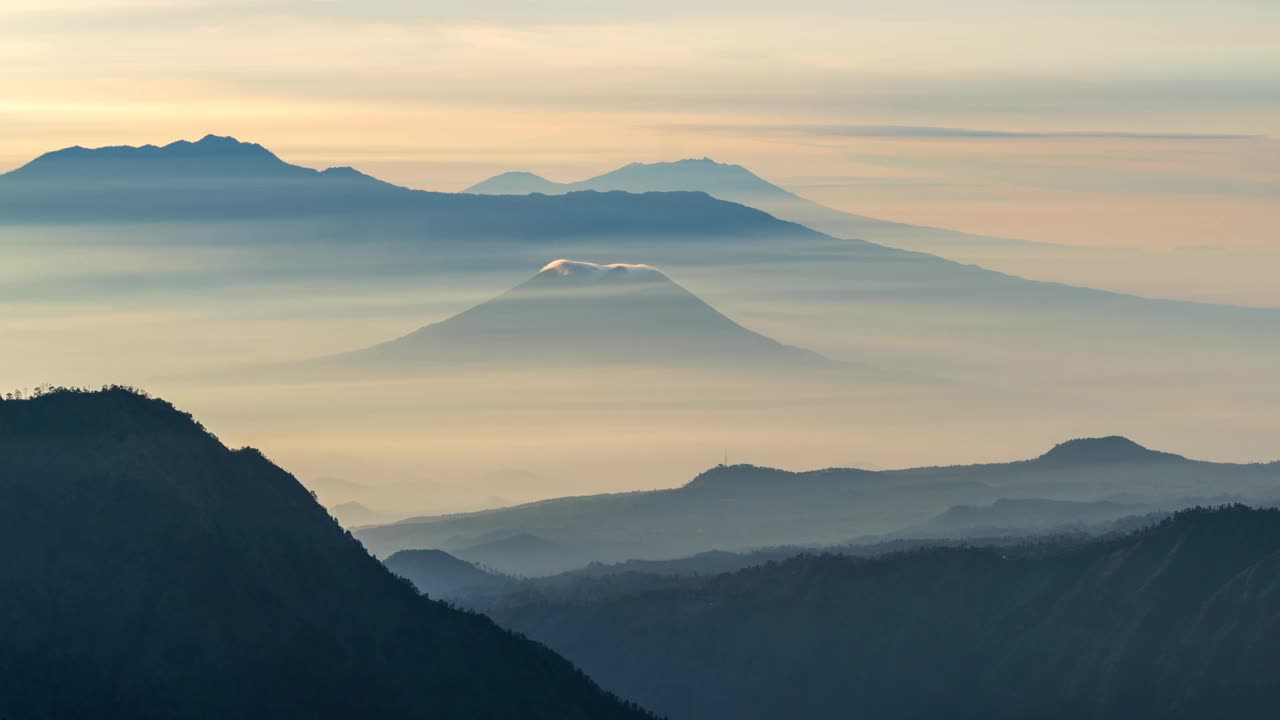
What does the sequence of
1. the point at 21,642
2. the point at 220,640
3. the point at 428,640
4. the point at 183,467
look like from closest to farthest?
the point at 21,642 → the point at 220,640 → the point at 183,467 → the point at 428,640

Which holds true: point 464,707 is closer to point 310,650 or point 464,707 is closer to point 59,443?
point 310,650

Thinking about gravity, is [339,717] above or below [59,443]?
below

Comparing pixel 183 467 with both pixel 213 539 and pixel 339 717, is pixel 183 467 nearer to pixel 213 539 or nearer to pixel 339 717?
pixel 213 539

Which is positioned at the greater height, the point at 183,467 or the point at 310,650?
the point at 183,467

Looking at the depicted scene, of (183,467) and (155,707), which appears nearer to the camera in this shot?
(155,707)

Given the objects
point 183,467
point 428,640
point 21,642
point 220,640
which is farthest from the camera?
point 428,640

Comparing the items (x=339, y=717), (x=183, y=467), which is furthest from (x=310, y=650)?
(x=183, y=467)
